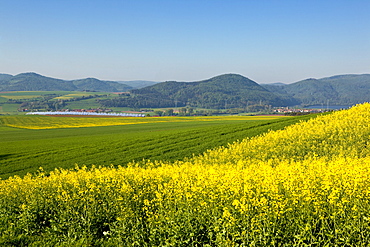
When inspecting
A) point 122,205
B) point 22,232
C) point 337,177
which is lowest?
point 22,232

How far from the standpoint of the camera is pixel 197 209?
971cm

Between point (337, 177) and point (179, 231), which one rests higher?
point (337, 177)

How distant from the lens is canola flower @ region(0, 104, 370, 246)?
830 cm

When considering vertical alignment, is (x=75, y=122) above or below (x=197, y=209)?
below

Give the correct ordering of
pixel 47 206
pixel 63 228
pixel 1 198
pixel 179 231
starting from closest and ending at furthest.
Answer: pixel 179 231, pixel 63 228, pixel 47 206, pixel 1 198

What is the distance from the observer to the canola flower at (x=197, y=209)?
27.2 ft

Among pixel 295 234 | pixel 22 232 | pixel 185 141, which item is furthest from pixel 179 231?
pixel 185 141

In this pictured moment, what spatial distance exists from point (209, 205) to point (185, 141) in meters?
28.7

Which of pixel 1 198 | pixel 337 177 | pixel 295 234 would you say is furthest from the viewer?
pixel 1 198

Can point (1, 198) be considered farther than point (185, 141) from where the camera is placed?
No

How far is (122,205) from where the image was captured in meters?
11.7

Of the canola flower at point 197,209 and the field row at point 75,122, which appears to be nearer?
the canola flower at point 197,209

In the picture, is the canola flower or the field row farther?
the field row

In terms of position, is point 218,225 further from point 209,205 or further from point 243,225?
point 209,205
